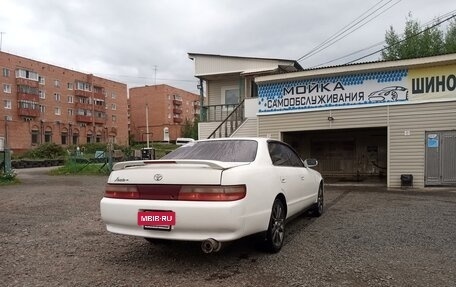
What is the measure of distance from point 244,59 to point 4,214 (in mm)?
13582

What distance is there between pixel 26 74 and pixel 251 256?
209ft

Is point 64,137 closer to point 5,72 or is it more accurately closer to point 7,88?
point 7,88

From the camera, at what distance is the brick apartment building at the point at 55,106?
56.3m

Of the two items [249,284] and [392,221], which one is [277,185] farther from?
[392,221]

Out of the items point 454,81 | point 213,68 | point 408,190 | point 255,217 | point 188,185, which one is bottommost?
point 408,190

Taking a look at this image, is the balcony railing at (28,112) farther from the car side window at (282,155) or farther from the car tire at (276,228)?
the car tire at (276,228)

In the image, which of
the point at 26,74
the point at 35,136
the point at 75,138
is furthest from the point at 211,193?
the point at 75,138

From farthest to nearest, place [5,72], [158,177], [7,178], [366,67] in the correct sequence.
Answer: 1. [5,72]
2. [7,178]
3. [366,67]
4. [158,177]

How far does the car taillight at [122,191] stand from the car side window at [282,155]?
1927 millimetres

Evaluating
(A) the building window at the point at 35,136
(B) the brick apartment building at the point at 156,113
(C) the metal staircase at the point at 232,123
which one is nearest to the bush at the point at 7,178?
(C) the metal staircase at the point at 232,123

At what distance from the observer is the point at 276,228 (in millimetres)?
4879

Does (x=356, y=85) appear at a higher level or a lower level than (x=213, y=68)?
lower

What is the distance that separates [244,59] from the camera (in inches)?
754

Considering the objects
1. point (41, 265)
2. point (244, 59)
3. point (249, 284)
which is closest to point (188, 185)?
point (249, 284)
